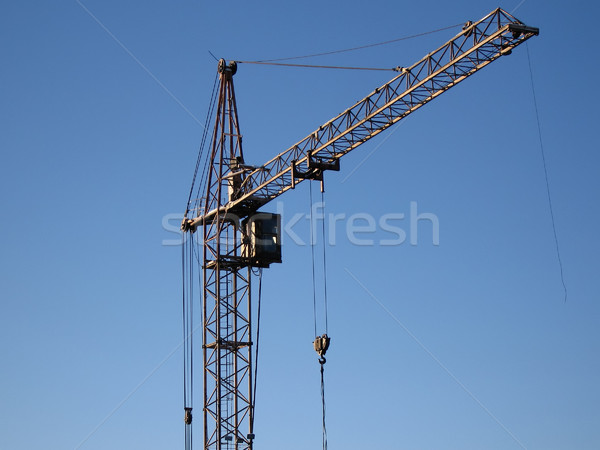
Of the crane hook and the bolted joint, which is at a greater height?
the bolted joint

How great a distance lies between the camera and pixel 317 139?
76000 millimetres

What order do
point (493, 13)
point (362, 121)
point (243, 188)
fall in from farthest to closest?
point (243, 188) → point (362, 121) → point (493, 13)

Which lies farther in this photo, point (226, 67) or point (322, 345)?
Result: point (226, 67)

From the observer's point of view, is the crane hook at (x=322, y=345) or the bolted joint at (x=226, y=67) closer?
the crane hook at (x=322, y=345)

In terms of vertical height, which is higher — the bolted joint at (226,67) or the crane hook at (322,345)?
the bolted joint at (226,67)

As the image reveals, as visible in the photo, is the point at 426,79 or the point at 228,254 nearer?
the point at 426,79

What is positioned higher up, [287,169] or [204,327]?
[287,169]

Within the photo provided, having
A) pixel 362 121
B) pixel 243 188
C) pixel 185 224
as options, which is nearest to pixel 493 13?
pixel 362 121

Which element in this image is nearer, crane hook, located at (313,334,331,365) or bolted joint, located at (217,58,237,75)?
crane hook, located at (313,334,331,365)

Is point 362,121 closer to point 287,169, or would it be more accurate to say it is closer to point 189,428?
point 287,169

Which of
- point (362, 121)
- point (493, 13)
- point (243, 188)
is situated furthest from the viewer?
point (243, 188)

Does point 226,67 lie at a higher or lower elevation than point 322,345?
higher

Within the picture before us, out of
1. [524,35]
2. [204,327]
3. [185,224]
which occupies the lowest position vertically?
[204,327]

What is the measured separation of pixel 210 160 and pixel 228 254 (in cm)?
696
